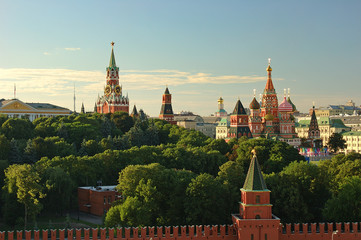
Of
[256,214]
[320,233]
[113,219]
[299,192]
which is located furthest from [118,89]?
[256,214]

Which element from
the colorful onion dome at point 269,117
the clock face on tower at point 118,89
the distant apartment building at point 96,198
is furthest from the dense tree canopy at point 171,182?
the clock face on tower at point 118,89

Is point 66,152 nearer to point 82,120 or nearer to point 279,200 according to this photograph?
→ point 82,120

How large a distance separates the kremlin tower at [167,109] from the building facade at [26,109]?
77.3 ft

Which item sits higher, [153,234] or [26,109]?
[26,109]

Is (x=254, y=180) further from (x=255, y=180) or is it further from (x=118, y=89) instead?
(x=118, y=89)

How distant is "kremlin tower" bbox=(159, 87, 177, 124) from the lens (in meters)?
124

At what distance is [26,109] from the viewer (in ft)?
372

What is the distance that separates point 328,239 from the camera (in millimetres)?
39781

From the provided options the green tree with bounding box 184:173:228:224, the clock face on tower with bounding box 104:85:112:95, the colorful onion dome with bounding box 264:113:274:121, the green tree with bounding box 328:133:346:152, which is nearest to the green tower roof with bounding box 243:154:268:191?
the green tree with bounding box 184:173:228:224

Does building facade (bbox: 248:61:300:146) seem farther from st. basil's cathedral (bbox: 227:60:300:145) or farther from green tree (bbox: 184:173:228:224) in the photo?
green tree (bbox: 184:173:228:224)

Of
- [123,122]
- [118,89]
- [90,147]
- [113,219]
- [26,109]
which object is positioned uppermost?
[118,89]

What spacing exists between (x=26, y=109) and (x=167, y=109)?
32.9m

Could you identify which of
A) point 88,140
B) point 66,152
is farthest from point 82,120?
point 66,152

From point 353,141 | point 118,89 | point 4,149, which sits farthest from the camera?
point 118,89
